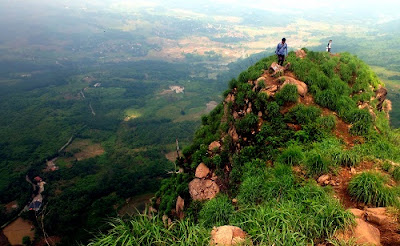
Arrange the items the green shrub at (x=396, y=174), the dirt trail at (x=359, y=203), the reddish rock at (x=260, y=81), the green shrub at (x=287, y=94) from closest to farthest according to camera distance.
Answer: the dirt trail at (x=359, y=203) → the green shrub at (x=396, y=174) → the green shrub at (x=287, y=94) → the reddish rock at (x=260, y=81)

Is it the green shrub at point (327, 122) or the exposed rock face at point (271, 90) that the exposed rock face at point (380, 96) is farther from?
the exposed rock face at point (271, 90)

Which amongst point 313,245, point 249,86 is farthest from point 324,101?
point 313,245

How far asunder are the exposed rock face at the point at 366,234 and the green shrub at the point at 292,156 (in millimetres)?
3679

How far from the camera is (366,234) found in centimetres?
576

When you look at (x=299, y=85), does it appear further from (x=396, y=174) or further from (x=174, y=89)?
(x=174, y=89)

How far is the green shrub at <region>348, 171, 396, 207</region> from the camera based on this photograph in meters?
7.04

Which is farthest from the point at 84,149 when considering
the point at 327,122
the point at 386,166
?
the point at 386,166

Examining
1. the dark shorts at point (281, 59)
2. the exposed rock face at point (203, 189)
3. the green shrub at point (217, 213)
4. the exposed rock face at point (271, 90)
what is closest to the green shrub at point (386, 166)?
the green shrub at point (217, 213)

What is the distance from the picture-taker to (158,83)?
144375 mm

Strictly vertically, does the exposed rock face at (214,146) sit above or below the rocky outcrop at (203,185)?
above

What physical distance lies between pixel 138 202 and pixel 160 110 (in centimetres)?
6564

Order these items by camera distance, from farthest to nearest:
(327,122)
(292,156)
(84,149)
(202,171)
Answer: (84,149)
(202,171)
(327,122)
(292,156)

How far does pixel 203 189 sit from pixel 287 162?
4593 mm

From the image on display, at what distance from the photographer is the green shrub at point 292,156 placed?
31.9ft
